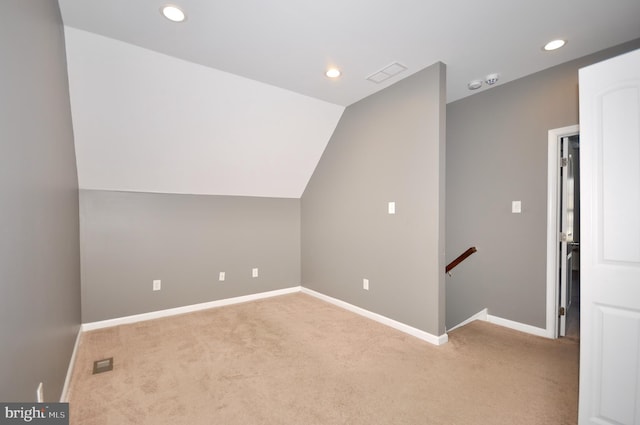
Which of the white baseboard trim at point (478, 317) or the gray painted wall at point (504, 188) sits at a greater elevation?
the gray painted wall at point (504, 188)

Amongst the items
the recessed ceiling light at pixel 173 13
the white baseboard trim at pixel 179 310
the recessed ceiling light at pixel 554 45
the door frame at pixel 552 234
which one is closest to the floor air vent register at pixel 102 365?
the white baseboard trim at pixel 179 310

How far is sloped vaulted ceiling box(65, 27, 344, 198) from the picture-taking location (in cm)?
250

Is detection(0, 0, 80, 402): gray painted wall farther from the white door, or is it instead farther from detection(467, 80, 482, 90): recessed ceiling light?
detection(467, 80, 482, 90): recessed ceiling light

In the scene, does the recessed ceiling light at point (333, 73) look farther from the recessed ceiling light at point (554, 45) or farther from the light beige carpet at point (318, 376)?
the light beige carpet at point (318, 376)

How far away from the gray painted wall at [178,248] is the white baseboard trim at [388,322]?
822mm

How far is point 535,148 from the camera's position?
9.71ft

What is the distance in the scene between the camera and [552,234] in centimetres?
287

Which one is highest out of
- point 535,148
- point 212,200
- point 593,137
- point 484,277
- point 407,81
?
point 407,81

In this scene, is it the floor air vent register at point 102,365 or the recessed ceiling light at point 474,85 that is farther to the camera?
the recessed ceiling light at point 474,85

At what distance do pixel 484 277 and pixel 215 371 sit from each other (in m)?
2.92

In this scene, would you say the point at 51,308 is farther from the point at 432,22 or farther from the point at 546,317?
the point at 546,317

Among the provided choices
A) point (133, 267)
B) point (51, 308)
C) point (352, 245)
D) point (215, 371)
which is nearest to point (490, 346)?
point (352, 245)

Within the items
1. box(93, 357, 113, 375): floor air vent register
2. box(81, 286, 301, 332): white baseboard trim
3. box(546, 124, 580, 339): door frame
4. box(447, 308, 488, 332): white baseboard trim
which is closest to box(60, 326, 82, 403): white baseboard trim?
box(93, 357, 113, 375): floor air vent register

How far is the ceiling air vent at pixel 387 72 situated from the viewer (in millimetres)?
2793
